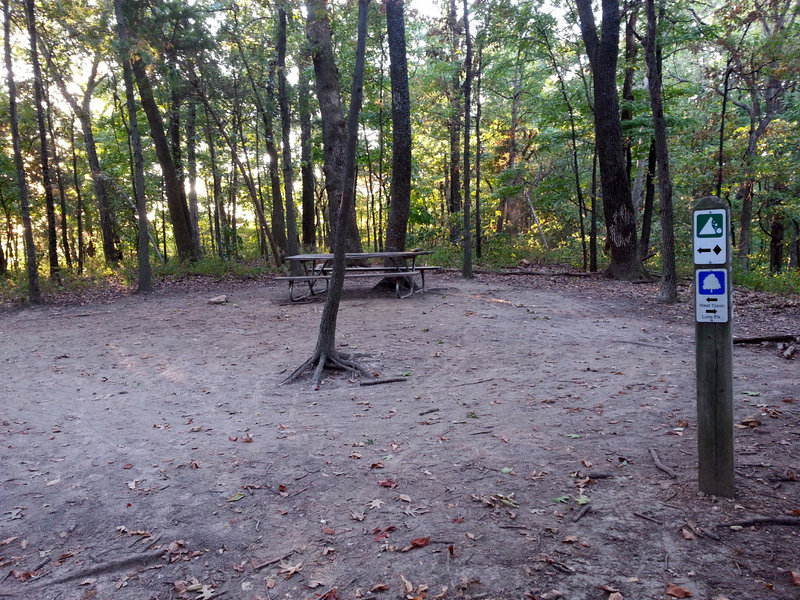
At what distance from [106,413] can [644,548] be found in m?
4.73

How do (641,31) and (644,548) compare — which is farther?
(641,31)

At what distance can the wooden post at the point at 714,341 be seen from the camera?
2430 mm

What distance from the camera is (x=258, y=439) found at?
414cm

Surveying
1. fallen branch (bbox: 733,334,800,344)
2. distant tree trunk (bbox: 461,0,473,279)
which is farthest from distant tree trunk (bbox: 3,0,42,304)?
fallen branch (bbox: 733,334,800,344)

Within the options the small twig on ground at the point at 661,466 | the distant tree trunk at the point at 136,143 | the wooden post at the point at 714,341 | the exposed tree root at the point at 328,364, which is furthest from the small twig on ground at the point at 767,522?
the distant tree trunk at the point at 136,143

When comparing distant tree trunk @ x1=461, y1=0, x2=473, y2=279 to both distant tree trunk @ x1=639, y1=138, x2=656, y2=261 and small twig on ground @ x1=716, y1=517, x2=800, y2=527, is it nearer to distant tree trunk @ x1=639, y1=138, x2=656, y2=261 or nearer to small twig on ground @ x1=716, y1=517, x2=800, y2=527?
distant tree trunk @ x1=639, y1=138, x2=656, y2=261

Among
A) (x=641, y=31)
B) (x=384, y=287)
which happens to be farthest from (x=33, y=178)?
(x=641, y=31)

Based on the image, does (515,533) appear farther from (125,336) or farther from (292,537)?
(125,336)

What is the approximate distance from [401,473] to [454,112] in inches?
613

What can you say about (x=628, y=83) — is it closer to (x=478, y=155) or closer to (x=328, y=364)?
(x=478, y=155)

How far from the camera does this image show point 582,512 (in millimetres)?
2697

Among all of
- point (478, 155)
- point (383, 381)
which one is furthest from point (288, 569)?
point (478, 155)

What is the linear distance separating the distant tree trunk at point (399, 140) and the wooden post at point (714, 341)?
349 inches

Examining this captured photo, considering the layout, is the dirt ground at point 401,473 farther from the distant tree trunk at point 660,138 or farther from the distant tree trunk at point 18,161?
the distant tree trunk at point 18,161
